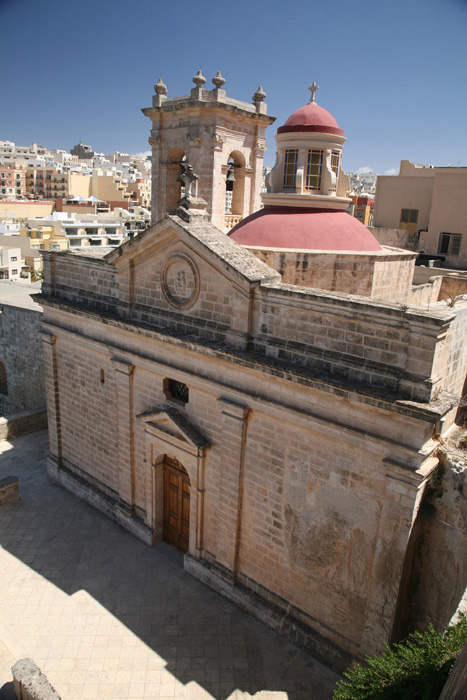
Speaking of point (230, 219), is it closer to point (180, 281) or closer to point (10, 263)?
point (180, 281)

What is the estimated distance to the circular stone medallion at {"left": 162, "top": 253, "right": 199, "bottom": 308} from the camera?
902 centimetres

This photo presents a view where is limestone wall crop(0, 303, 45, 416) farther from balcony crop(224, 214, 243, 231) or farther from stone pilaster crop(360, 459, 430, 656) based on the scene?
stone pilaster crop(360, 459, 430, 656)

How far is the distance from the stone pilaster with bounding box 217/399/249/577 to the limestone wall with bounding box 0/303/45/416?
1119 centimetres

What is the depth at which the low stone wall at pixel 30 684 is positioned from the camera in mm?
6953

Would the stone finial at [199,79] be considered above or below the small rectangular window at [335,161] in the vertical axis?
above

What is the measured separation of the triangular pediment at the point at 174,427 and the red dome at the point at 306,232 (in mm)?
3851

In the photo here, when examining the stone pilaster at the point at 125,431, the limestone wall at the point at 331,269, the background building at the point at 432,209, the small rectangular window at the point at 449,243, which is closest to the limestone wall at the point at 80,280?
the stone pilaster at the point at 125,431

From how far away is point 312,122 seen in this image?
1165 centimetres

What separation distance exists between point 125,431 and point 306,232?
18.8 feet

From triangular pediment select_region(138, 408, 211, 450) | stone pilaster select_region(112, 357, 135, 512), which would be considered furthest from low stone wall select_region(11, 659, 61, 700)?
stone pilaster select_region(112, 357, 135, 512)

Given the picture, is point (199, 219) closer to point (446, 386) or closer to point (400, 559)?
point (446, 386)

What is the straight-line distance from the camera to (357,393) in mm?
6879

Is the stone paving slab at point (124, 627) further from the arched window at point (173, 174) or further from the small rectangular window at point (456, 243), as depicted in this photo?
the small rectangular window at point (456, 243)

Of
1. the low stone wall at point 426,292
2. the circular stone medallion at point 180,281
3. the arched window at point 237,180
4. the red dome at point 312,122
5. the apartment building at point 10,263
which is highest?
the red dome at point 312,122
